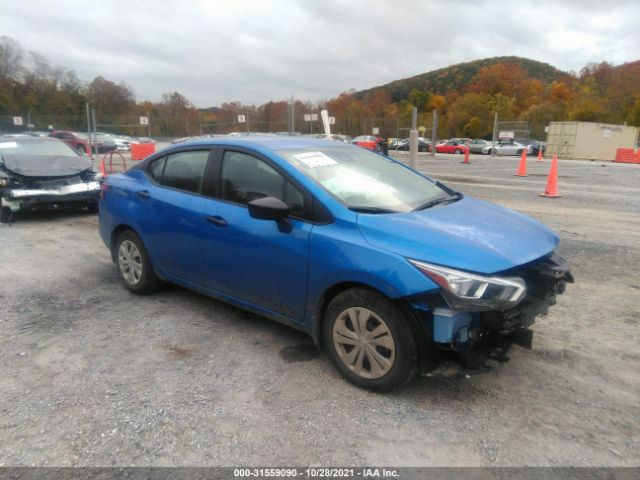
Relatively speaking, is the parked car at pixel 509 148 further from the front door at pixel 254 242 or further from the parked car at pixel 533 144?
the front door at pixel 254 242

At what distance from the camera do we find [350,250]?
9.28 feet

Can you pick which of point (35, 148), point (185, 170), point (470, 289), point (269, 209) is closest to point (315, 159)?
point (269, 209)

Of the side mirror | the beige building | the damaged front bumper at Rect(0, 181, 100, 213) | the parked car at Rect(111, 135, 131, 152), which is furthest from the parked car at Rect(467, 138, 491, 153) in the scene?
the side mirror

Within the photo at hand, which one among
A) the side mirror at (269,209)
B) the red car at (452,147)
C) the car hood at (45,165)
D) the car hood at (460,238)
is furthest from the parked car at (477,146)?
the side mirror at (269,209)

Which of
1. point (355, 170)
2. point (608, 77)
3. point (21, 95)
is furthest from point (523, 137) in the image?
point (21, 95)

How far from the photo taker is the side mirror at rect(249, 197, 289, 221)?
3.04 metres

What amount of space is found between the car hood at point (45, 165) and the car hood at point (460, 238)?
24.1 ft

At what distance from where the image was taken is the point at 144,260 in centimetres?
439

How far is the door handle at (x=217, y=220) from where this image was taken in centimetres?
356

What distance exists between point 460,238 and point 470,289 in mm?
374

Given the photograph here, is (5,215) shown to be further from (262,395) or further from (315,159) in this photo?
(262,395)

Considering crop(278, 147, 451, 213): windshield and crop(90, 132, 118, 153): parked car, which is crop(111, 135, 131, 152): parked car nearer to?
crop(90, 132, 118, 153): parked car

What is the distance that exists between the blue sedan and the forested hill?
13174cm

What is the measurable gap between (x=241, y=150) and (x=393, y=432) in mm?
2324
